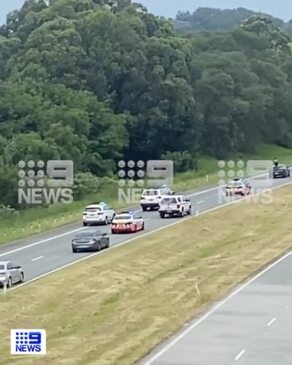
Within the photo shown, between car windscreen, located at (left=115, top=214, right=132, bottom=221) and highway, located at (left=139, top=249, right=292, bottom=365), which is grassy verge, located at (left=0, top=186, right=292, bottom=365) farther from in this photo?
car windscreen, located at (left=115, top=214, right=132, bottom=221)

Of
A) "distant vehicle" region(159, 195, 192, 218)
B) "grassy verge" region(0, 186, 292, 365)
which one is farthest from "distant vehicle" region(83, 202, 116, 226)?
"grassy verge" region(0, 186, 292, 365)

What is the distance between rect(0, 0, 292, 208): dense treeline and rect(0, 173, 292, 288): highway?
15567 millimetres

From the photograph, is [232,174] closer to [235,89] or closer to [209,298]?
[235,89]

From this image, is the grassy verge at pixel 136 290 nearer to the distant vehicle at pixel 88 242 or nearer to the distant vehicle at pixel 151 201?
the distant vehicle at pixel 88 242

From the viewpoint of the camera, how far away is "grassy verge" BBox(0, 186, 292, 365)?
30.1 metres

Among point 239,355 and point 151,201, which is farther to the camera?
point 151,201

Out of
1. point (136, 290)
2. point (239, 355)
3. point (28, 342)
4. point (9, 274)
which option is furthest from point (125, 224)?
point (28, 342)

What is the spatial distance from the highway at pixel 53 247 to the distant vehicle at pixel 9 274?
0.53m

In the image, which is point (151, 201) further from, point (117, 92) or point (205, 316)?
point (117, 92)

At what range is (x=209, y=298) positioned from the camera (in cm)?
3750

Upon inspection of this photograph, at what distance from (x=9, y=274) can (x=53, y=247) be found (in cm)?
1159

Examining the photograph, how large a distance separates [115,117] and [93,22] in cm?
1165

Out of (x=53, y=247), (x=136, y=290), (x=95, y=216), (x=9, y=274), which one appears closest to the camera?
(x=136, y=290)

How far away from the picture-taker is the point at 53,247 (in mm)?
53438
